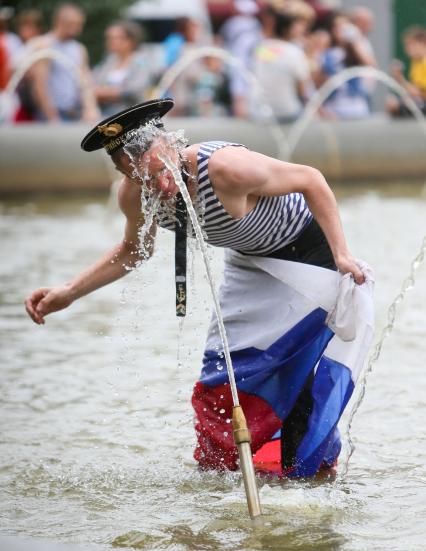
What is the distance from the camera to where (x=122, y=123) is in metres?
4.25

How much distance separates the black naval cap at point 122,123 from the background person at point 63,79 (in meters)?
9.88

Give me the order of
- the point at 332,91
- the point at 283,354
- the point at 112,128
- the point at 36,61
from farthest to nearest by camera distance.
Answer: the point at 332,91, the point at 36,61, the point at 283,354, the point at 112,128

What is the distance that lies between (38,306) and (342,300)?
1141 mm

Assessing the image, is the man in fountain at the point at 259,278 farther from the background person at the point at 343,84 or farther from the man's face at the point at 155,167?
the background person at the point at 343,84

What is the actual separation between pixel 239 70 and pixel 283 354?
1061cm

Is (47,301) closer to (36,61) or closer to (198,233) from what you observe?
(198,233)

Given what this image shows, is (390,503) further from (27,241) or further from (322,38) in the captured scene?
(322,38)

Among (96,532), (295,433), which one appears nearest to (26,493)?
(96,532)

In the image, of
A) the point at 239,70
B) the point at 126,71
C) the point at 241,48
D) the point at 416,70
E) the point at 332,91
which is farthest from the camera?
the point at 241,48

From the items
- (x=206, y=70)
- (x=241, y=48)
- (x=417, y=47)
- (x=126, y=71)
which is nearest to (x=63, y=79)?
(x=126, y=71)

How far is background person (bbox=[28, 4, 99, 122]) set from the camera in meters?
14.0

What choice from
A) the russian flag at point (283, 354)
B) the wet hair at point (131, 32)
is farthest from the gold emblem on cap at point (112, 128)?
the wet hair at point (131, 32)

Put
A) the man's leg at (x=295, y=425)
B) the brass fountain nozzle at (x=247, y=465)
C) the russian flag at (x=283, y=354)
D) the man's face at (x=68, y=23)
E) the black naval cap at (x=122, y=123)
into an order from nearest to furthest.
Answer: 1. the brass fountain nozzle at (x=247, y=465)
2. the black naval cap at (x=122, y=123)
3. the russian flag at (x=283, y=354)
4. the man's leg at (x=295, y=425)
5. the man's face at (x=68, y=23)

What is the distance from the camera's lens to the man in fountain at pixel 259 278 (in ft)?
14.2
